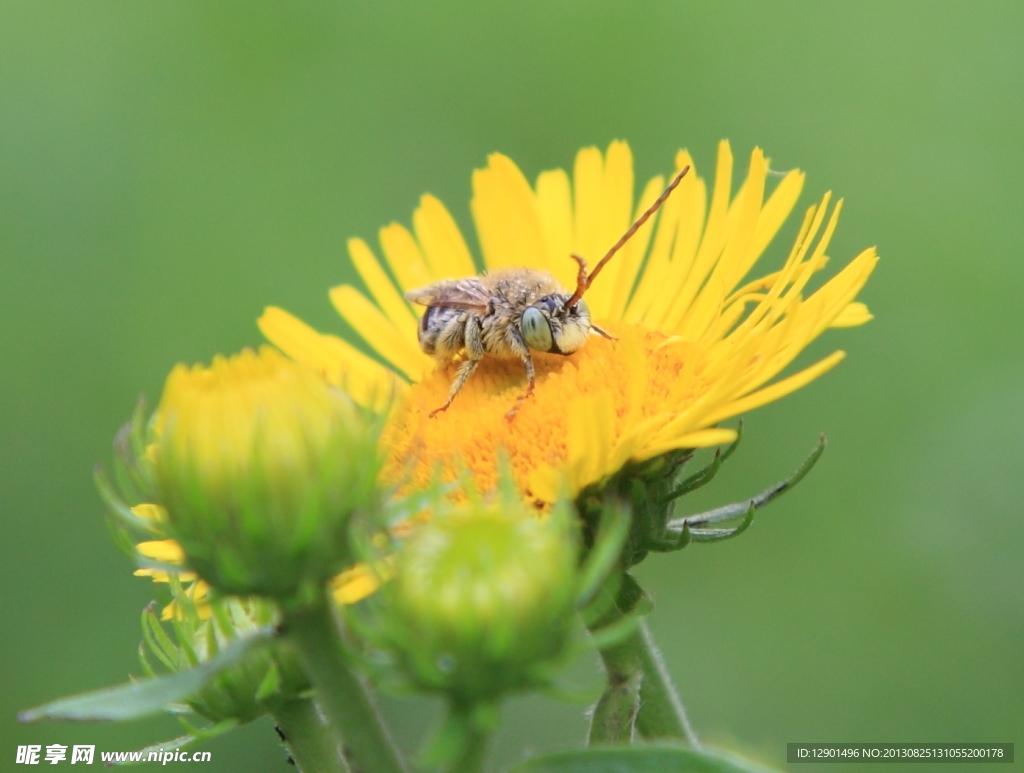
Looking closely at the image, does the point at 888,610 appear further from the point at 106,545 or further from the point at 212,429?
the point at 212,429

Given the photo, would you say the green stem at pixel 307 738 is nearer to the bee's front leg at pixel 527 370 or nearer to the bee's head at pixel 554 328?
the bee's front leg at pixel 527 370

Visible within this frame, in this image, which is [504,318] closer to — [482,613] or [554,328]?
[554,328]

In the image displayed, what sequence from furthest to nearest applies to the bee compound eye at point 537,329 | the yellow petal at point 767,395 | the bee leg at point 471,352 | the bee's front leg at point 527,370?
the bee leg at point 471,352, the bee compound eye at point 537,329, the bee's front leg at point 527,370, the yellow petal at point 767,395

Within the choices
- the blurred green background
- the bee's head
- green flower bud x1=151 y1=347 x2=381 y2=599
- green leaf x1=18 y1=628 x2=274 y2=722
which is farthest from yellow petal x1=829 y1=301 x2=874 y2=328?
the blurred green background

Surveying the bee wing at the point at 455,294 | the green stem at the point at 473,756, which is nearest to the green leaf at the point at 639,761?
the green stem at the point at 473,756

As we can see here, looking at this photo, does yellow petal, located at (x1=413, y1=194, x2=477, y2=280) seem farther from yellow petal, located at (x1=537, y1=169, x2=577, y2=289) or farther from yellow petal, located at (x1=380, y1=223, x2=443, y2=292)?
yellow petal, located at (x1=537, y1=169, x2=577, y2=289)
